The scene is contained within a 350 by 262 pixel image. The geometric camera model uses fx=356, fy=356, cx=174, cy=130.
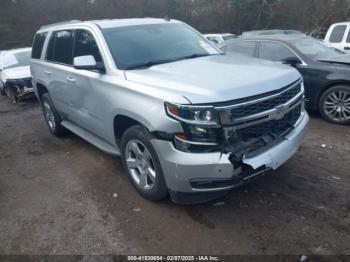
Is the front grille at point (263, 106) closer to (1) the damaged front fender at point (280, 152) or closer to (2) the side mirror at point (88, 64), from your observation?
(1) the damaged front fender at point (280, 152)

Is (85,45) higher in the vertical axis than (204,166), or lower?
higher

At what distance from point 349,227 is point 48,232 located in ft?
9.75

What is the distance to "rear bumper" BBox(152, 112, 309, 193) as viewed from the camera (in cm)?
316

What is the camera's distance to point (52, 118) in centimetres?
659

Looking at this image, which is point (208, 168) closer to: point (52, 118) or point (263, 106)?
point (263, 106)

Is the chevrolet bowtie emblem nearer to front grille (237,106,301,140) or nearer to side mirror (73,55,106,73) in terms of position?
front grille (237,106,301,140)

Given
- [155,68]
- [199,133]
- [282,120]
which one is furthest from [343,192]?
[155,68]

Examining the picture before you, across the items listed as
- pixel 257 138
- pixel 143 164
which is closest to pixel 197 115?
pixel 257 138

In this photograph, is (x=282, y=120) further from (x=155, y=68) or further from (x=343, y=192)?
(x=155, y=68)

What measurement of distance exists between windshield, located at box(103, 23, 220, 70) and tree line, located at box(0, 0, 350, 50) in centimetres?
2009

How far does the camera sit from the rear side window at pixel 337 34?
10.4m

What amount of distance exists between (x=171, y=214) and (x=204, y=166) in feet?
2.96

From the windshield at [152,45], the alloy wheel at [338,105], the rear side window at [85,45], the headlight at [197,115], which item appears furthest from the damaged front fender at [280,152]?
the alloy wheel at [338,105]

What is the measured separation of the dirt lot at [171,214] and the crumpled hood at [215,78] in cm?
127
